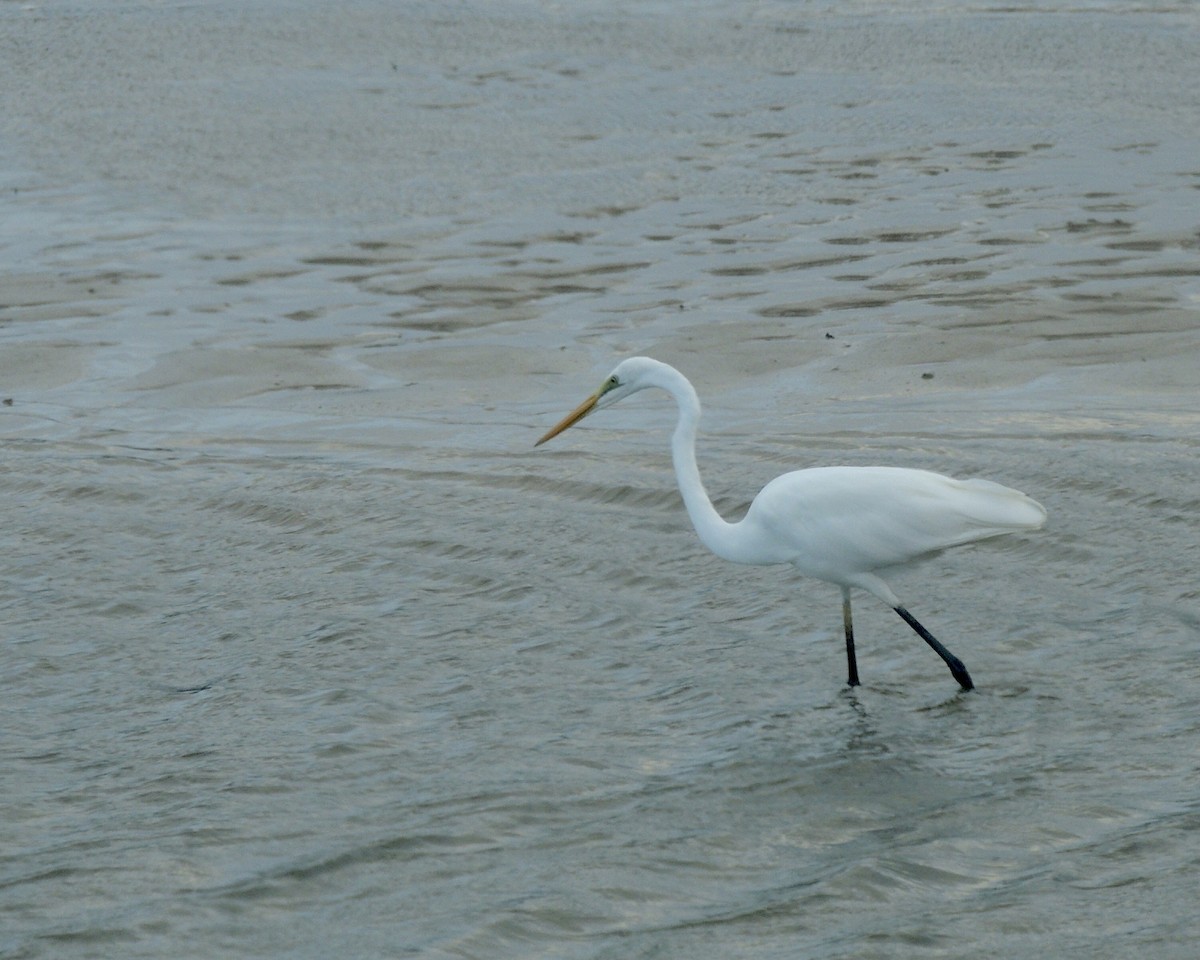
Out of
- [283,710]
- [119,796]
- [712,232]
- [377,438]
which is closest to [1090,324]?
[712,232]

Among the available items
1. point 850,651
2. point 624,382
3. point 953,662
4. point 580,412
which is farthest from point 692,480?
point 953,662

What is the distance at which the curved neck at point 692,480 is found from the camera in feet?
19.8

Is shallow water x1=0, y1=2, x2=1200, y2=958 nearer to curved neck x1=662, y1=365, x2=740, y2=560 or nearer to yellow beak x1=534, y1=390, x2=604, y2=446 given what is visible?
curved neck x1=662, y1=365, x2=740, y2=560

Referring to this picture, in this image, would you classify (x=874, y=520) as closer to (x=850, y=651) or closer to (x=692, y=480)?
(x=850, y=651)

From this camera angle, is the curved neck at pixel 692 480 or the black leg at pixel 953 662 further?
the curved neck at pixel 692 480

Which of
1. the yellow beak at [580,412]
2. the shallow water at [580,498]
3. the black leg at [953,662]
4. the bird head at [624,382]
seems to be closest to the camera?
the shallow water at [580,498]

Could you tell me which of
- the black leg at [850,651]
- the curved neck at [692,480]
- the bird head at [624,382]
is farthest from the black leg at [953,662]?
the bird head at [624,382]

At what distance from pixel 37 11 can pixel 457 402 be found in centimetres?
1149

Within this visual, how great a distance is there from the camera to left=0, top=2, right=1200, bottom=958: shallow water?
4457 mm

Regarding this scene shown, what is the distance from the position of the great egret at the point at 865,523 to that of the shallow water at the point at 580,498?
0.28m

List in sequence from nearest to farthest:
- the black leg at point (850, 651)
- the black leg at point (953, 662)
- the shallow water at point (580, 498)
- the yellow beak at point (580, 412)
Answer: the shallow water at point (580, 498) < the black leg at point (953, 662) < the black leg at point (850, 651) < the yellow beak at point (580, 412)

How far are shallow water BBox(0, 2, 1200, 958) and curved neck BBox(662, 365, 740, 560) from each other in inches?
13.6

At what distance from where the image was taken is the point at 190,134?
1477 centimetres

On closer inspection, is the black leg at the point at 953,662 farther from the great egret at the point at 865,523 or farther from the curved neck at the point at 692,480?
the curved neck at the point at 692,480
